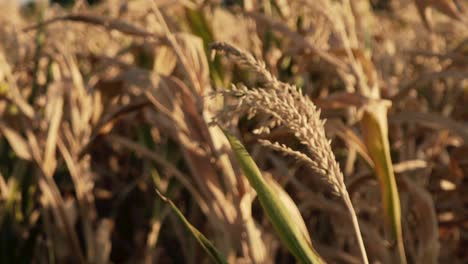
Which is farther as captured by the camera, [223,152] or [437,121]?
[437,121]

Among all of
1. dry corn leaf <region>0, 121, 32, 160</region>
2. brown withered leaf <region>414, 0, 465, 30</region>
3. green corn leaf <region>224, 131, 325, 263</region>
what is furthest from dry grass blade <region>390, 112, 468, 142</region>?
dry corn leaf <region>0, 121, 32, 160</region>

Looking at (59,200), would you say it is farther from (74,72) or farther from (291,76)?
(291,76)

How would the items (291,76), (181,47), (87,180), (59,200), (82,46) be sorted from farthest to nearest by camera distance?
(82,46), (291,76), (87,180), (59,200), (181,47)

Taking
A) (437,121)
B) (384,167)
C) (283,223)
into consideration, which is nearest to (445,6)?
(437,121)

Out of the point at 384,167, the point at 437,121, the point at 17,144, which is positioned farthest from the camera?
the point at 17,144

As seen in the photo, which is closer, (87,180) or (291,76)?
(87,180)

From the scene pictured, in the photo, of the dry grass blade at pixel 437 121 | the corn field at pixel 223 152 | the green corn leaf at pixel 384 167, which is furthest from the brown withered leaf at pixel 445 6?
the green corn leaf at pixel 384 167

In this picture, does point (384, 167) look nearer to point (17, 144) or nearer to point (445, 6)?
point (445, 6)

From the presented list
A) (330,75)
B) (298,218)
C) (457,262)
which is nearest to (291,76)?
(330,75)
